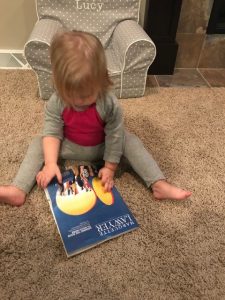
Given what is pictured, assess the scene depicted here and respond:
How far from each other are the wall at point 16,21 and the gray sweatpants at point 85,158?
108 centimetres

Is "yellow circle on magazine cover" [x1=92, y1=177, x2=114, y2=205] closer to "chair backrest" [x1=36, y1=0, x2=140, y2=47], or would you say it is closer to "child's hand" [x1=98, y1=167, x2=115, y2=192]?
"child's hand" [x1=98, y1=167, x2=115, y2=192]

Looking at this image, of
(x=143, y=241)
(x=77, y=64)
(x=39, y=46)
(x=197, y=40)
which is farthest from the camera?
(x=197, y=40)

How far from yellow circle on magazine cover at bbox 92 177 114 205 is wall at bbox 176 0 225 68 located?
116cm

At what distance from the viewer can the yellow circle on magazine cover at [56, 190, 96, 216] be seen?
880 millimetres

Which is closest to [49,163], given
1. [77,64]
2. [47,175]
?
[47,175]

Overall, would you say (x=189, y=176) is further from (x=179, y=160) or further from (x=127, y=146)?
(x=127, y=146)

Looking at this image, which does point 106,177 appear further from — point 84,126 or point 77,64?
point 77,64

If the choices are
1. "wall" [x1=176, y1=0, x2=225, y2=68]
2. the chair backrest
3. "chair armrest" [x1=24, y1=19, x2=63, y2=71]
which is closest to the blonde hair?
"chair armrest" [x1=24, y1=19, x2=63, y2=71]

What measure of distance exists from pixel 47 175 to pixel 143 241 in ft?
1.17

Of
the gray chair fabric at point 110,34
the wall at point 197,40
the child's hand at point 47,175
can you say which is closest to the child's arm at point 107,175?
the child's hand at point 47,175

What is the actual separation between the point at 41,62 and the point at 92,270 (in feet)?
2.98

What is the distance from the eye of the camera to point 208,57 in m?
1.83

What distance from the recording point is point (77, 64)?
712 mm

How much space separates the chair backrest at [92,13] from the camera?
142cm
